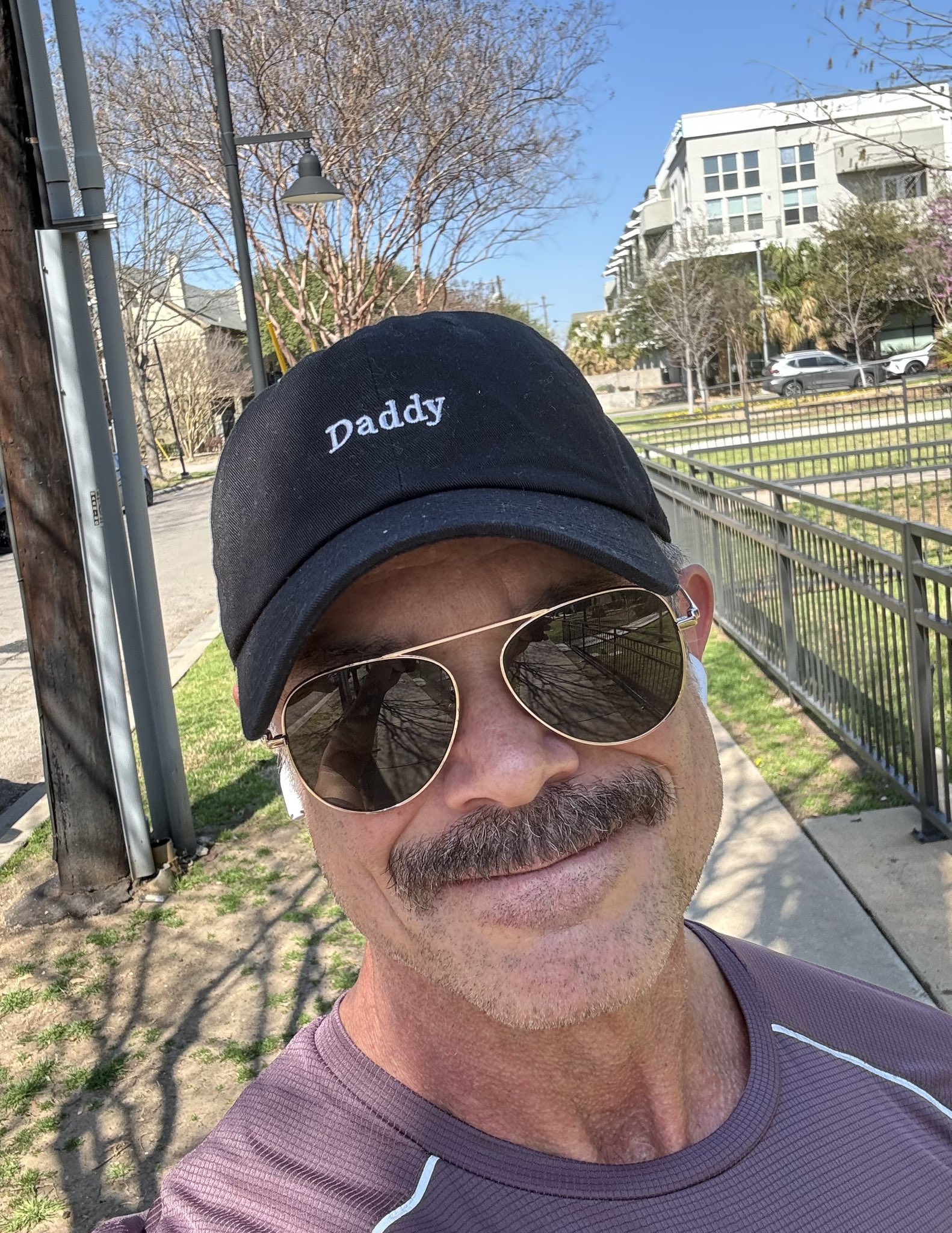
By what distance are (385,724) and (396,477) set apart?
0.97ft

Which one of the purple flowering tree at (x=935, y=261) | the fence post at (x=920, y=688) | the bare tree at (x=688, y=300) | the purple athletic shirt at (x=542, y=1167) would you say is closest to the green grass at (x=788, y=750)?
the fence post at (x=920, y=688)

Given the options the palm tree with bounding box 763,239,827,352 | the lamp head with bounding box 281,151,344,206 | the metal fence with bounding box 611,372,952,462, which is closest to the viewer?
the lamp head with bounding box 281,151,344,206

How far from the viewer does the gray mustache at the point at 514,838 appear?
1.33m

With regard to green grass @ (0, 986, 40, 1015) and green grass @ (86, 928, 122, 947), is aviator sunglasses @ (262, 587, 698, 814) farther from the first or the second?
green grass @ (86, 928, 122, 947)

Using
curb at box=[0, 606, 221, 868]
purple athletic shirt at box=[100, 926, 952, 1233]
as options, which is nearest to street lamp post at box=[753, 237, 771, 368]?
curb at box=[0, 606, 221, 868]

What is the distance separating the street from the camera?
328 inches

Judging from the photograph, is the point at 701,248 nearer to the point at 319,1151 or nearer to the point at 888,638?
the point at 888,638

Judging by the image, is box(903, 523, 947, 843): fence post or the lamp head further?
the lamp head

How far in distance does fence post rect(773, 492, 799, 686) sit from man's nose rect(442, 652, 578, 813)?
5473mm

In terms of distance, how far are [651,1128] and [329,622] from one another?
→ 2.46ft

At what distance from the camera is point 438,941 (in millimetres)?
1355

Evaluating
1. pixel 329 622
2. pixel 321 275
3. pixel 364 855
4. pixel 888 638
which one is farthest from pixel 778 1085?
pixel 321 275

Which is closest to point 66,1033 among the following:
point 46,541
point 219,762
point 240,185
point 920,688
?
point 46,541

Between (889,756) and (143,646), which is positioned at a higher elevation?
(143,646)
